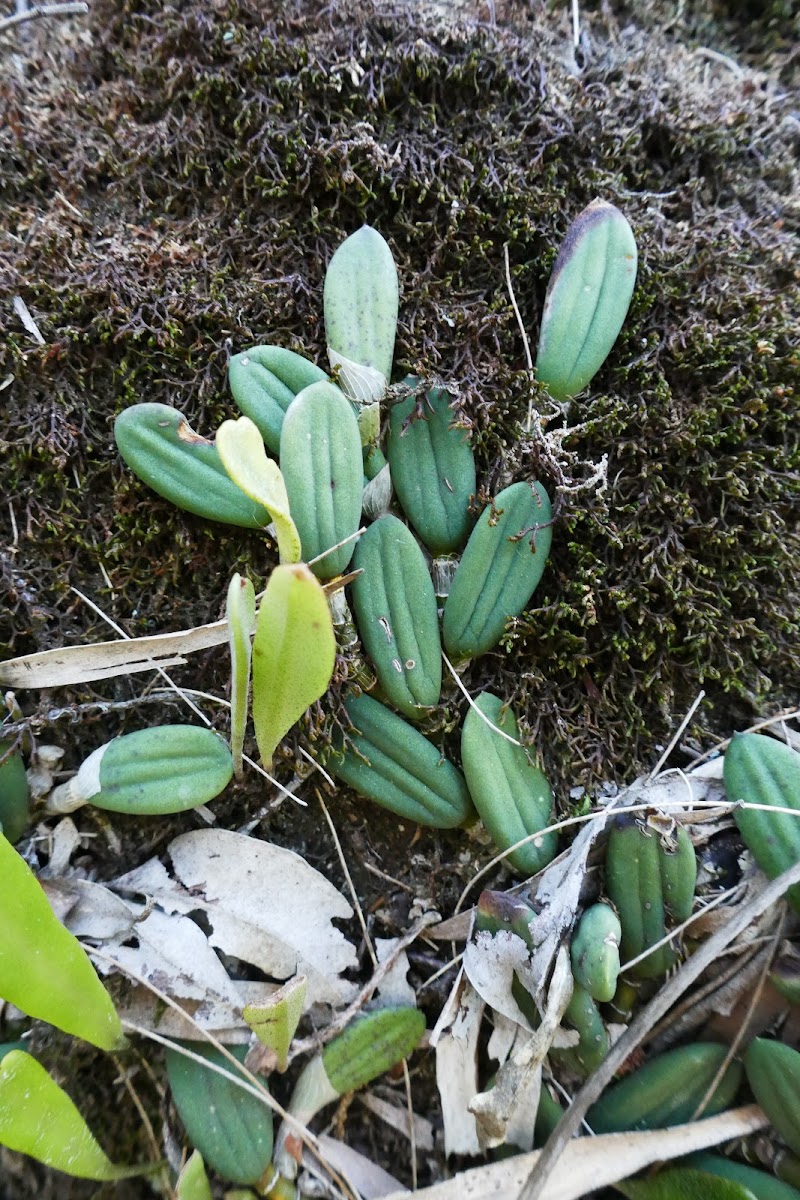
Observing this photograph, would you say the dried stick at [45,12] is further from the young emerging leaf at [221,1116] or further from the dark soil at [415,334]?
the young emerging leaf at [221,1116]

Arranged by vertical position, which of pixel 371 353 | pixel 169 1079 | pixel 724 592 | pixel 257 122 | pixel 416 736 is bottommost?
pixel 169 1079

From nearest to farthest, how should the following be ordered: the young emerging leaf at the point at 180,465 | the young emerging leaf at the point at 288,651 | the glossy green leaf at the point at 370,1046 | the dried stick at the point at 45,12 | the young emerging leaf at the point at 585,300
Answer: the young emerging leaf at the point at 288,651 → the glossy green leaf at the point at 370,1046 → the young emerging leaf at the point at 180,465 → the young emerging leaf at the point at 585,300 → the dried stick at the point at 45,12

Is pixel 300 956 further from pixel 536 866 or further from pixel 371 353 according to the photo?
pixel 371 353

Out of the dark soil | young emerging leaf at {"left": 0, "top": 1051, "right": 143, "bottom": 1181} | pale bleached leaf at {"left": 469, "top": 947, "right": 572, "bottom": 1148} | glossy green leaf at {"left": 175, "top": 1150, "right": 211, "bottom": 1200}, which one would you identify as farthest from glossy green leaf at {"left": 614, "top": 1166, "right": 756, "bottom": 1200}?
young emerging leaf at {"left": 0, "top": 1051, "right": 143, "bottom": 1181}

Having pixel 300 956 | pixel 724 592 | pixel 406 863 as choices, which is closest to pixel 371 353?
pixel 724 592

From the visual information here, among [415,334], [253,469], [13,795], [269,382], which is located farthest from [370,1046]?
[415,334]

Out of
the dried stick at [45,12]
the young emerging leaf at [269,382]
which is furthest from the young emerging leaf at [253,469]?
the dried stick at [45,12]

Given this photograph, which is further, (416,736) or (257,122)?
(257,122)
